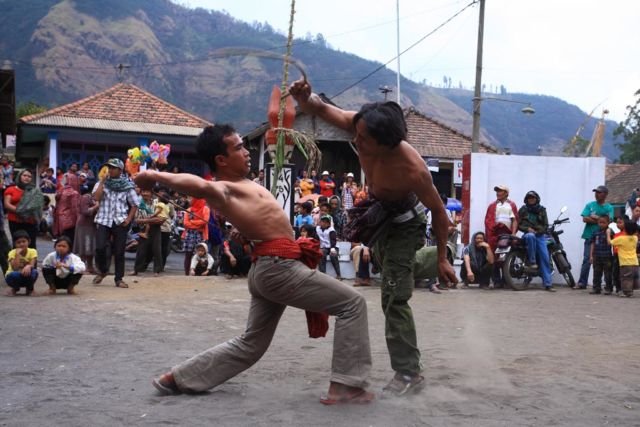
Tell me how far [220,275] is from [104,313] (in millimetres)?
5036

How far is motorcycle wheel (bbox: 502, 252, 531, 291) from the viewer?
11758 millimetres

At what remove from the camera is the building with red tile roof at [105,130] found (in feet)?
77.4

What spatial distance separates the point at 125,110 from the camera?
2642cm

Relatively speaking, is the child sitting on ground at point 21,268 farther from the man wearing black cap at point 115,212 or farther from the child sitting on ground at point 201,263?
the child sitting on ground at point 201,263

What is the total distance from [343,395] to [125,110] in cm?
2391

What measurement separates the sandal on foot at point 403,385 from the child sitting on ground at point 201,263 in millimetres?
8301

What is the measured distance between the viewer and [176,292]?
9.51 metres

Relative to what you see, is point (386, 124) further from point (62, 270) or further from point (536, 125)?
point (536, 125)

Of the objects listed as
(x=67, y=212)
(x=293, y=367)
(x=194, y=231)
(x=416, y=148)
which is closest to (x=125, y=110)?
(x=416, y=148)

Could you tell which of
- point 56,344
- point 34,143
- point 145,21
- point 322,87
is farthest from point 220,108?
point 56,344

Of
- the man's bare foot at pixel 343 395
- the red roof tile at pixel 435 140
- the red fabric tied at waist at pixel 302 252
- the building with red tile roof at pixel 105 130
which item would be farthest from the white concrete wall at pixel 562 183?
the red roof tile at pixel 435 140

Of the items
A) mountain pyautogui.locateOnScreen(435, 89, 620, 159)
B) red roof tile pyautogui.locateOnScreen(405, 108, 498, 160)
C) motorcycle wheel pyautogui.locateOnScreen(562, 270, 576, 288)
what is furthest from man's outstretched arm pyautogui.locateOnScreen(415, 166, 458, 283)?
mountain pyautogui.locateOnScreen(435, 89, 620, 159)

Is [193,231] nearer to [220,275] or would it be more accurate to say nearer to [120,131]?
[220,275]

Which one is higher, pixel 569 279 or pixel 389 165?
pixel 389 165
